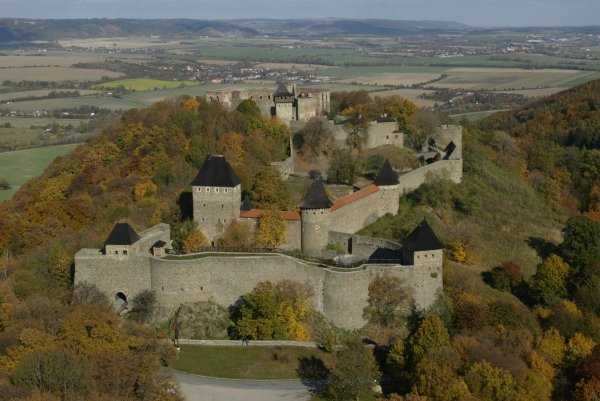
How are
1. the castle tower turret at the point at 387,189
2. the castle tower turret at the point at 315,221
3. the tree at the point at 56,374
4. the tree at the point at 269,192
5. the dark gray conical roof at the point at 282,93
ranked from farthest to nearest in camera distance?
the dark gray conical roof at the point at 282,93
the castle tower turret at the point at 387,189
the tree at the point at 269,192
the castle tower turret at the point at 315,221
the tree at the point at 56,374

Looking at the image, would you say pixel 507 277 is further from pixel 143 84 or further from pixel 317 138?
pixel 143 84

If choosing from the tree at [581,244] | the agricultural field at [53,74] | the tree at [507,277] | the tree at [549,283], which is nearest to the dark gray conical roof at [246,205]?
the tree at [507,277]

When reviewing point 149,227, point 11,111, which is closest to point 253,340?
point 149,227

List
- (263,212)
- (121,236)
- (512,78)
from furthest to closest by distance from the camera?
1. (512,78)
2. (263,212)
3. (121,236)

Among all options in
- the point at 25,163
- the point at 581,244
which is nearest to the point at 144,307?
the point at 581,244

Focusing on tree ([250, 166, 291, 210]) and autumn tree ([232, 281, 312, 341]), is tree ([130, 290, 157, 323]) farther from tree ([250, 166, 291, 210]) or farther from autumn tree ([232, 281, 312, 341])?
tree ([250, 166, 291, 210])

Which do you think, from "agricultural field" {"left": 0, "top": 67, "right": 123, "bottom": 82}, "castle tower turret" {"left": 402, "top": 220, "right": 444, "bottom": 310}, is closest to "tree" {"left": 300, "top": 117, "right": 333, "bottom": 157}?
"castle tower turret" {"left": 402, "top": 220, "right": 444, "bottom": 310}

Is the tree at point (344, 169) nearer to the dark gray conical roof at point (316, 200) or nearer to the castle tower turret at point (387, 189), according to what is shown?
the castle tower turret at point (387, 189)
